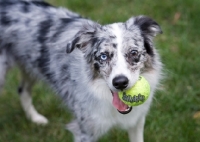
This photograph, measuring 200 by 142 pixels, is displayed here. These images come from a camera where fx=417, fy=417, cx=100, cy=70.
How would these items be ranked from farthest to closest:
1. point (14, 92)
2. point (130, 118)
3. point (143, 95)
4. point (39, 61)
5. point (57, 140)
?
point (14, 92)
point (57, 140)
point (39, 61)
point (130, 118)
point (143, 95)

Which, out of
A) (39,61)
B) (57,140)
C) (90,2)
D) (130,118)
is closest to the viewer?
(130,118)

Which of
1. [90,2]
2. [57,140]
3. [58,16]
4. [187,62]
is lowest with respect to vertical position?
[57,140]

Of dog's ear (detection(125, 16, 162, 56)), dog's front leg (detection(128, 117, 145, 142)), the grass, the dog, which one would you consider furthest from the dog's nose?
the grass

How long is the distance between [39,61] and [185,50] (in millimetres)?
2266

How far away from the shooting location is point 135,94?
3260 mm

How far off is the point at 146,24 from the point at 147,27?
3 centimetres

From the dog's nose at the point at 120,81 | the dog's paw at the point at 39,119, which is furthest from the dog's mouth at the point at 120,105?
the dog's paw at the point at 39,119

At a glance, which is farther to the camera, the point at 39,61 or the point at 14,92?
the point at 14,92

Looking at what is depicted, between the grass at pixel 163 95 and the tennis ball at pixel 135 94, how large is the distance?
96 cm

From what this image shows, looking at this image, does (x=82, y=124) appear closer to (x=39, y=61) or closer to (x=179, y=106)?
(x=39, y=61)

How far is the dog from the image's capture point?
11.0ft

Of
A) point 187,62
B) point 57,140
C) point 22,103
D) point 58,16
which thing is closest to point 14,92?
point 22,103

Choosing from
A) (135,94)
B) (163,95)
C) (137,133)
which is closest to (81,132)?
(137,133)

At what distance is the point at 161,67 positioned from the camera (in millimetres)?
3801
